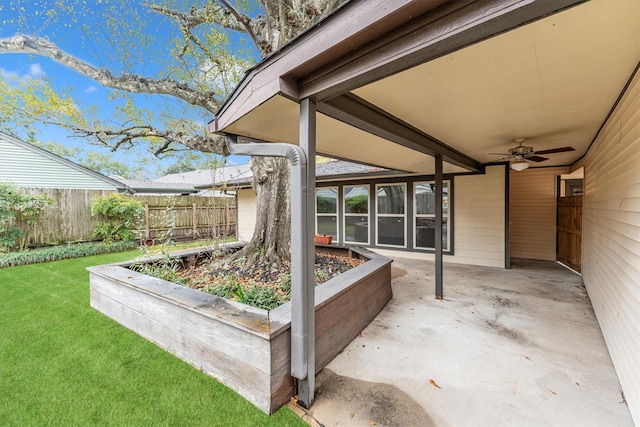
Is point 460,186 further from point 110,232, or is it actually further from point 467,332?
point 110,232

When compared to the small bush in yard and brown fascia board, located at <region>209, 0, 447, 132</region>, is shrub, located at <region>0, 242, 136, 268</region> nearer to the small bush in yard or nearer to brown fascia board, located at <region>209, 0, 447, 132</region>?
the small bush in yard

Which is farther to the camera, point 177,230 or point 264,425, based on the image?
Answer: point 177,230

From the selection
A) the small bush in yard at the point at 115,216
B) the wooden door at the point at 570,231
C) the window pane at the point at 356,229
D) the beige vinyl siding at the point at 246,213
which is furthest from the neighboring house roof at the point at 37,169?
the wooden door at the point at 570,231

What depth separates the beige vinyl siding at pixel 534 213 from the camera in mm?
6711

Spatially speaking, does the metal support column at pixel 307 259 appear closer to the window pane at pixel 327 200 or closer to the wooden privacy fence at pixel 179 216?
the window pane at pixel 327 200

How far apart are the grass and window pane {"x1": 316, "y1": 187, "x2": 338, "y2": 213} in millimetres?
6435

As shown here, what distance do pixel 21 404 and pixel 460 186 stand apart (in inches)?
306

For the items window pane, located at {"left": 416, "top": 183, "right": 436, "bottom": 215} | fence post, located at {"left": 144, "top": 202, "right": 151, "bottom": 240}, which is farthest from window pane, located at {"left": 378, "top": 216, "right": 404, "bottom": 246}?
fence post, located at {"left": 144, "top": 202, "right": 151, "bottom": 240}

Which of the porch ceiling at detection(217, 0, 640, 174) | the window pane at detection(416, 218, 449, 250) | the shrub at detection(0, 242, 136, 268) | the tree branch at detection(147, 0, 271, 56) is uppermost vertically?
the tree branch at detection(147, 0, 271, 56)

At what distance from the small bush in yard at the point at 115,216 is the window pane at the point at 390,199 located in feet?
26.2

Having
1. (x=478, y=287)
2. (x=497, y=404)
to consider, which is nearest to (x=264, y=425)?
(x=497, y=404)

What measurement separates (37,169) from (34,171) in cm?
13

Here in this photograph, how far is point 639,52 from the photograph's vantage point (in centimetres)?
164

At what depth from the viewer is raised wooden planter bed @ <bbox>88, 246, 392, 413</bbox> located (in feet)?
6.40
